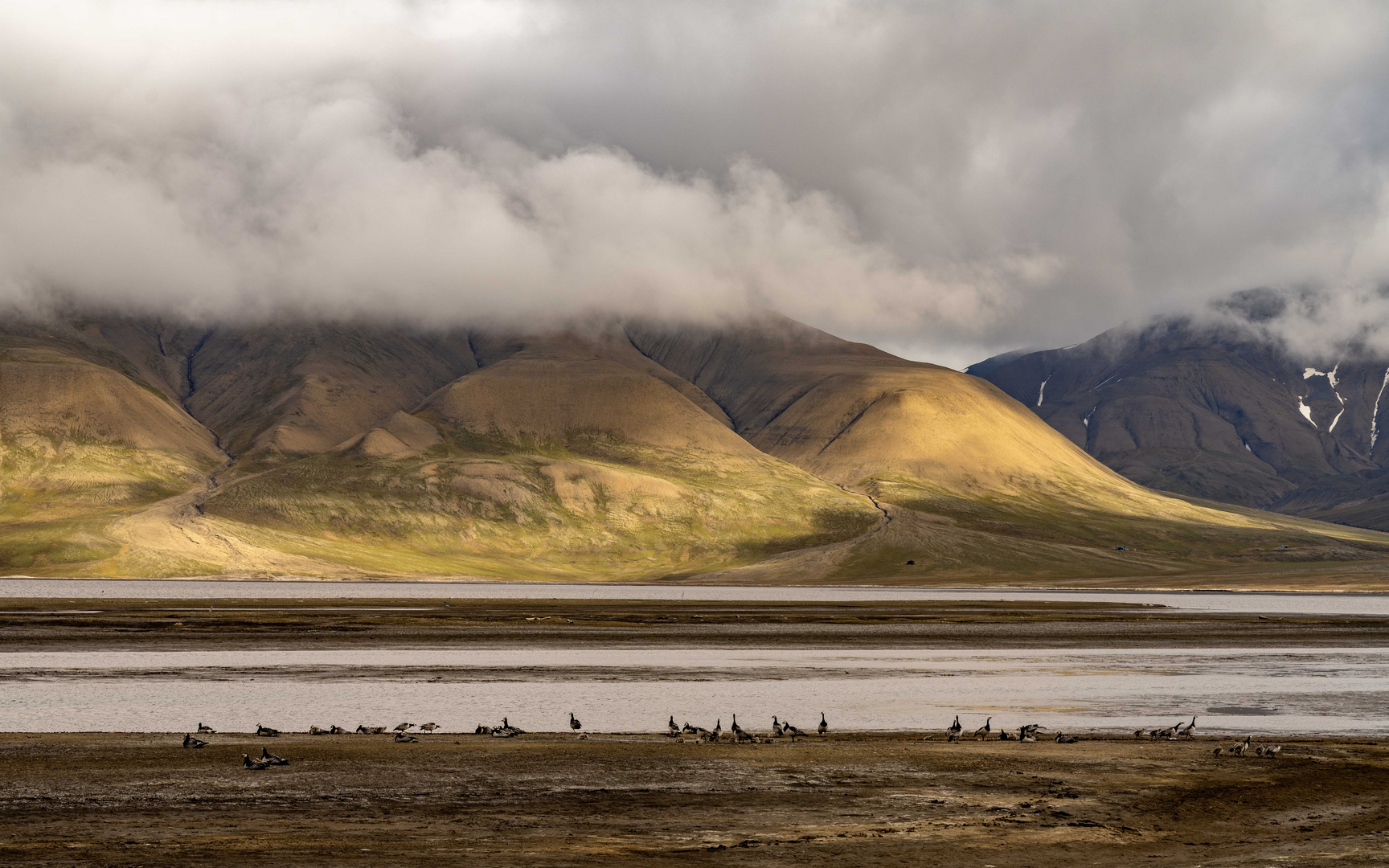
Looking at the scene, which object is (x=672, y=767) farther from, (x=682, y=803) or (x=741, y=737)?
(x=741, y=737)

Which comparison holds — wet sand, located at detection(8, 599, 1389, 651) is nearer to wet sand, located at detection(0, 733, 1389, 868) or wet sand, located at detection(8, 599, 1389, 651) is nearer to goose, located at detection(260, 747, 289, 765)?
wet sand, located at detection(0, 733, 1389, 868)

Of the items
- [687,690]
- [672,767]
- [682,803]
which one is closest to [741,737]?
[672,767]

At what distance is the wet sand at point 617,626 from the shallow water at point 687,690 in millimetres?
10189

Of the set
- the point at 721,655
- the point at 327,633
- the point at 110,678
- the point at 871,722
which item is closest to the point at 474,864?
the point at 871,722

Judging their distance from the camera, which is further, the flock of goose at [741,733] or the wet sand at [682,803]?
the flock of goose at [741,733]

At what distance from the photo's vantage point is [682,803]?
3084 centimetres

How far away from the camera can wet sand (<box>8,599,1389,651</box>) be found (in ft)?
301

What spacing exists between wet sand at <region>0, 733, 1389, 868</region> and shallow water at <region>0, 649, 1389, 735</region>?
6660mm

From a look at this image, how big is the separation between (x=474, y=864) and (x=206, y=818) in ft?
29.6

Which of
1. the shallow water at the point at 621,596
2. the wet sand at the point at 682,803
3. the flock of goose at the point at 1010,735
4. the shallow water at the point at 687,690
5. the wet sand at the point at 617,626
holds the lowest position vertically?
the wet sand at the point at 682,803

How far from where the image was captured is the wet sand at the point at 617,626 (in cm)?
9169

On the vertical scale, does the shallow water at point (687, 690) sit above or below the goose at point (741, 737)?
above

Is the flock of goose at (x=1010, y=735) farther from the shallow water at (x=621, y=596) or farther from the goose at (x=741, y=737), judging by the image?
the shallow water at (x=621, y=596)

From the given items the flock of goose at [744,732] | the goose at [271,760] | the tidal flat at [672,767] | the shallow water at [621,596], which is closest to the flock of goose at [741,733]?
the flock of goose at [744,732]
